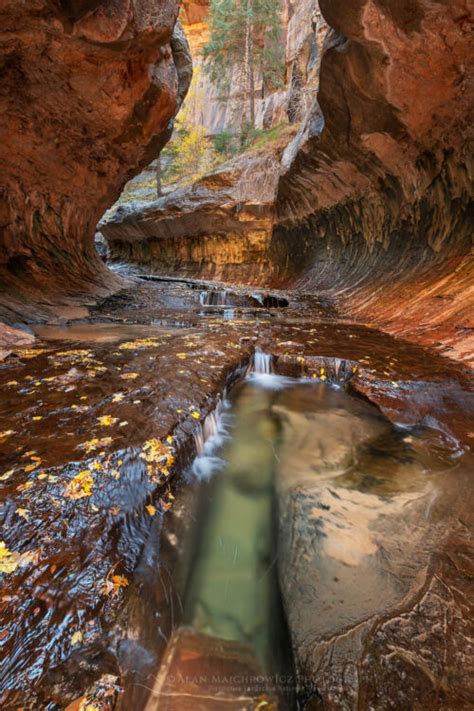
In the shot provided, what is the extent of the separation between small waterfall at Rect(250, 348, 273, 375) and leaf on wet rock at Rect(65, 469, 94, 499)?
2.87 meters

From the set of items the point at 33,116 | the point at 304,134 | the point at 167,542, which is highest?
the point at 304,134

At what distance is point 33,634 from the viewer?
1068 mm

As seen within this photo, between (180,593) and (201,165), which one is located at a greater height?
(201,165)

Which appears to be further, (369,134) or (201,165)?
(201,165)

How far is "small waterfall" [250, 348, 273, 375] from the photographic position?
14.4 feet

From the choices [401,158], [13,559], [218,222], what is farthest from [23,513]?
[218,222]

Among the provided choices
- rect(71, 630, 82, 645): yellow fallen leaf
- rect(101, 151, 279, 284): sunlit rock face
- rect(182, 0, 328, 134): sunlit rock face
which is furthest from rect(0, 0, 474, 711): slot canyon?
rect(182, 0, 328, 134): sunlit rock face

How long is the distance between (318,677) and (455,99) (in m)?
8.13

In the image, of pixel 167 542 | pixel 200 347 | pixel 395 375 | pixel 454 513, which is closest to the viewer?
pixel 167 542

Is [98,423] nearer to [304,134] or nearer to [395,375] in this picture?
[395,375]

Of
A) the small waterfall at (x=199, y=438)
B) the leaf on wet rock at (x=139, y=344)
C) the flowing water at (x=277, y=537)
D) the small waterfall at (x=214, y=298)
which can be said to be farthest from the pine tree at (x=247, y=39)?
the small waterfall at (x=199, y=438)

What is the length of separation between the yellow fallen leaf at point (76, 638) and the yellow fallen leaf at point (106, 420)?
1.23m

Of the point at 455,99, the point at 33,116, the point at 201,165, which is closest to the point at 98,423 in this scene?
the point at 33,116

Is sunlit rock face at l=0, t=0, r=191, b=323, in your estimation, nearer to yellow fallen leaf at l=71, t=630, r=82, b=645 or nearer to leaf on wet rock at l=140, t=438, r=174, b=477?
leaf on wet rock at l=140, t=438, r=174, b=477
